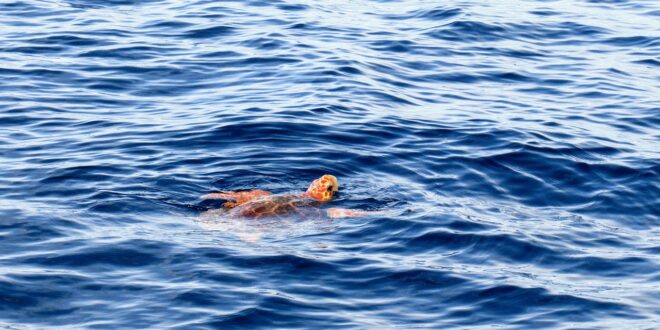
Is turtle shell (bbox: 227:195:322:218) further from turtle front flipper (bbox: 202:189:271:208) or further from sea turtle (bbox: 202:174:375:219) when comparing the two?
turtle front flipper (bbox: 202:189:271:208)

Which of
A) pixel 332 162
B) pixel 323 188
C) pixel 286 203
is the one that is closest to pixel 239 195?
pixel 286 203

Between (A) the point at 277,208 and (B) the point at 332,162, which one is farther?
(B) the point at 332,162

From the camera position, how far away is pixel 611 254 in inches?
527

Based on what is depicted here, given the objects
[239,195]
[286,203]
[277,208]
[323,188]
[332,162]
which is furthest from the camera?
[332,162]

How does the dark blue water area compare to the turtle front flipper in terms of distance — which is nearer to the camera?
the dark blue water area

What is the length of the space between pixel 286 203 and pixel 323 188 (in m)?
0.70

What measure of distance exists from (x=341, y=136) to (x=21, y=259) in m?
6.61

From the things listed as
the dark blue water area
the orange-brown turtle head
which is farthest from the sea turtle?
the dark blue water area

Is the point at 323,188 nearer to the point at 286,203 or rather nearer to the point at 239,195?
the point at 286,203

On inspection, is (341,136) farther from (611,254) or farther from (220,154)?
(611,254)

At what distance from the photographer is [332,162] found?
16.6m

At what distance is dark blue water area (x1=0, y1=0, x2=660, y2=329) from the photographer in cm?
1173

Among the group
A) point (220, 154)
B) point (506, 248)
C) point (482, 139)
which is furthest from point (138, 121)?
point (506, 248)

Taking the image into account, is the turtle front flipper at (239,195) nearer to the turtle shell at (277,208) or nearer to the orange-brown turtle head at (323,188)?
the turtle shell at (277,208)
